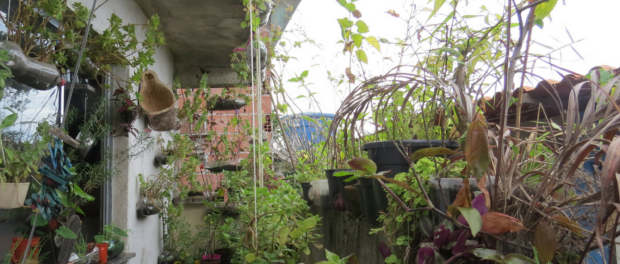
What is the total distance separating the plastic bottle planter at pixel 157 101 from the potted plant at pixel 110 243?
0.75 m

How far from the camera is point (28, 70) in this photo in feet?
4.97

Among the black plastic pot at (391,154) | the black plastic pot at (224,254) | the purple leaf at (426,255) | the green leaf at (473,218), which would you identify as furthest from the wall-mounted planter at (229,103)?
the green leaf at (473,218)

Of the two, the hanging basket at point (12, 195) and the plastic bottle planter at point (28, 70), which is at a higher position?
the plastic bottle planter at point (28, 70)

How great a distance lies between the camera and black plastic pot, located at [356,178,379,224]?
1.49 metres

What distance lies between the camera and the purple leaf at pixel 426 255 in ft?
3.15

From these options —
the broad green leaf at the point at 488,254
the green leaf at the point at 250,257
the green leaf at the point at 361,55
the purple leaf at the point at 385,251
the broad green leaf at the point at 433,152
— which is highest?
the green leaf at the point at 361,55

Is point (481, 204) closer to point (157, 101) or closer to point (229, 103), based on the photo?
point (157, 101)

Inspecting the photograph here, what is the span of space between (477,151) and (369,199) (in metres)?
0.75

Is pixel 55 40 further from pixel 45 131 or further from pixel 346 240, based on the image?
pixel 346 240

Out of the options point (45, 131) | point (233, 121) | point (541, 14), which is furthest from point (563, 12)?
point (233, 121)

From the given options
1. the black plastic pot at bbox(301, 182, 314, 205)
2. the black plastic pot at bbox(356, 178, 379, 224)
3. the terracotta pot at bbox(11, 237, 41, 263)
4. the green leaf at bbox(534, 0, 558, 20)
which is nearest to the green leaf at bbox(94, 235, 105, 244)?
the terracotta pot at bbox(11, 237, 41, 263)

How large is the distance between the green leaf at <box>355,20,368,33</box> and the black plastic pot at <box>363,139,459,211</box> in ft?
1.32

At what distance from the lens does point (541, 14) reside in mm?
935

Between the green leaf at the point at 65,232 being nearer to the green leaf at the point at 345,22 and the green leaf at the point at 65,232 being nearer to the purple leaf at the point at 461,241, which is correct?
the green leaf at the point at 345,22
